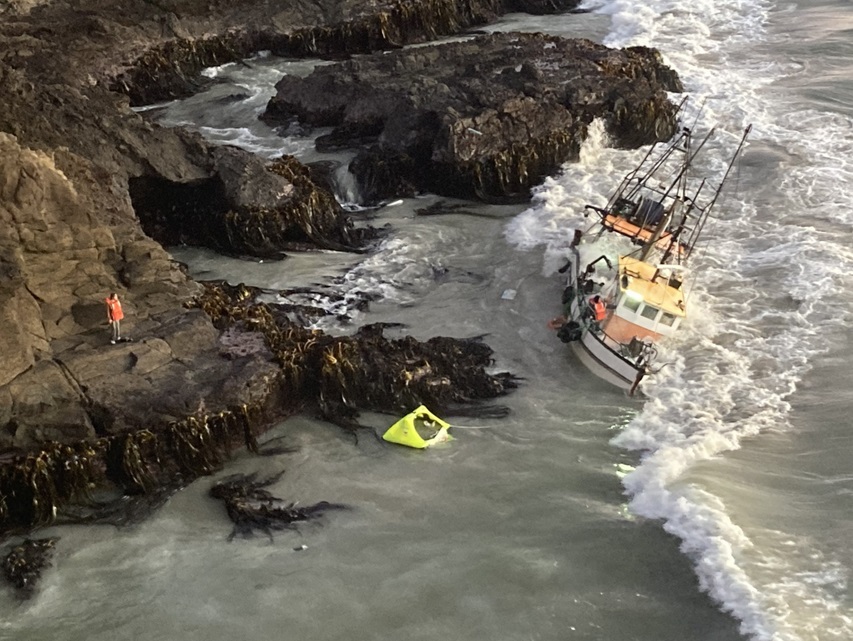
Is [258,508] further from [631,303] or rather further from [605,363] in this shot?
[631,303]

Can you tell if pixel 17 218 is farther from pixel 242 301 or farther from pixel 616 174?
pixel 616 174

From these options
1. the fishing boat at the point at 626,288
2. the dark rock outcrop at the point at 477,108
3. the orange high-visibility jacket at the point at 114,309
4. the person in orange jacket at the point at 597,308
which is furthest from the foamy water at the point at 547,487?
the orange high-visibility jacket at the point at 114,309

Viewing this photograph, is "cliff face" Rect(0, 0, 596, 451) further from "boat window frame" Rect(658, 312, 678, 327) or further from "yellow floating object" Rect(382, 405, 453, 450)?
"boat window frame" Rect(658, 312, 678, 327)

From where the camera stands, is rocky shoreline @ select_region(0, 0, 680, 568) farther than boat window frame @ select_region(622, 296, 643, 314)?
No

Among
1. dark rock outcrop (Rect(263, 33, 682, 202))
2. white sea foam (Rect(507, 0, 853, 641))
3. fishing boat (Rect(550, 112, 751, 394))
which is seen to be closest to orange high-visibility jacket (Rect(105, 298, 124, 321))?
fishing boat (Rect(550, 112, 751, 394))

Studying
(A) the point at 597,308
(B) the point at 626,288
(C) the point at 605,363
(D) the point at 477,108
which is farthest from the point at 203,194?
(C) the point at 605,363

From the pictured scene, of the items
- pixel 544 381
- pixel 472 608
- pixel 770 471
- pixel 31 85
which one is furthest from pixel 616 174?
pixel 472 608
